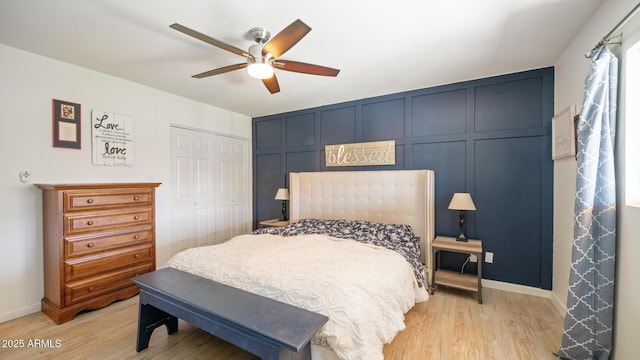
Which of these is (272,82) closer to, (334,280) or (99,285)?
(334,280)

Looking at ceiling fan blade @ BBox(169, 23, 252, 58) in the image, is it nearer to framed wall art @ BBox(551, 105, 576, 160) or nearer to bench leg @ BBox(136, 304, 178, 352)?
bench leg @ BBox(136, 304, 178, 352)

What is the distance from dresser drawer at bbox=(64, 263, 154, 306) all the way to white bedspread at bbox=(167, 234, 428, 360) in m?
0.99

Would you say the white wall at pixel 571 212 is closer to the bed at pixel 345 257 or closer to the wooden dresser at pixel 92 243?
the bed at pixel 345 257

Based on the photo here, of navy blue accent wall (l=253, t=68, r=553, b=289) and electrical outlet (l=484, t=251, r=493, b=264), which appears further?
electrical outlet (l=484, t=251, r=493, b=264)

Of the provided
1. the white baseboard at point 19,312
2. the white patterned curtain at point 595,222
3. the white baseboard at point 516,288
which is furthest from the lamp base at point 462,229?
the white baseboard at point 19,312

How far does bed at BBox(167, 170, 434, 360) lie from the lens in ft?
5.19

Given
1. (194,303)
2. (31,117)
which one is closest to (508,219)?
(194,303)

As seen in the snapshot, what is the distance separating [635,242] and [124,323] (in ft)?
12.8

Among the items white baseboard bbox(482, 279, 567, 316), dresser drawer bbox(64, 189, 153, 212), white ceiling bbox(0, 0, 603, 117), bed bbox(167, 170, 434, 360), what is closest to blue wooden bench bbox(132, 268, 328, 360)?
bed bbox(167, 170, 434, 360)

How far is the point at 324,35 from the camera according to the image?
7.30ft

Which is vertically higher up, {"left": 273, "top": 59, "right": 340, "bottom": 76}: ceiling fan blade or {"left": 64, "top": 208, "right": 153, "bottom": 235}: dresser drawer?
{"left": 273, "top": 59, "right": 340, "bottom": 76}: ceiling fan blade

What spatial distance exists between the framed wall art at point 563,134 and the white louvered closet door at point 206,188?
444 centimetres

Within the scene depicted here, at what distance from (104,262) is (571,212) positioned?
459cm

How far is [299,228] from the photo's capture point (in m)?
3.51
